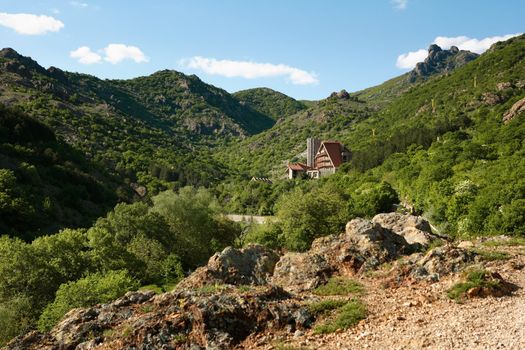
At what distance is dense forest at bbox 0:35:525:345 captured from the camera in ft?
90.6

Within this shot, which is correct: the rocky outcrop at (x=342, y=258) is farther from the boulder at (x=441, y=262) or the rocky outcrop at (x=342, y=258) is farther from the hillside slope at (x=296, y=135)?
the hillside slope at (x=296, y=135)

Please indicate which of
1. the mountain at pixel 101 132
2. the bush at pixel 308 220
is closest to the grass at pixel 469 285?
the bush at pixel 308 220

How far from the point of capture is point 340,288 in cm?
1592

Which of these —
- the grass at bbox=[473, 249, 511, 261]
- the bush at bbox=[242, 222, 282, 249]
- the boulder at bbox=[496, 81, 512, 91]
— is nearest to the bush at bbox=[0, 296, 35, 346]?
the bush at bbox=[242, 222, 282, 249]

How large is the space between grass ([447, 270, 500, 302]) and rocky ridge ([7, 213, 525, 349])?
36 cm

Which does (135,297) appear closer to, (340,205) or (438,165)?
(340,205)

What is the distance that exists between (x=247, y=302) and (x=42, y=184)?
211 feet

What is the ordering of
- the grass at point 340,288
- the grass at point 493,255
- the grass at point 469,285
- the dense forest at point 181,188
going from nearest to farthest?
the grass at point 469,285 → the grass at point 340,288 → the grass at point 493,255 → the dense forest at point 181,188

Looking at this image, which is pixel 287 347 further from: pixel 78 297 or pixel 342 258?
pixel 78 297

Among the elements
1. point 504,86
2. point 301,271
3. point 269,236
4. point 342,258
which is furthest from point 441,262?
point 504,86

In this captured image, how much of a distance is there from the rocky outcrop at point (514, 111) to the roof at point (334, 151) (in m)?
39.6

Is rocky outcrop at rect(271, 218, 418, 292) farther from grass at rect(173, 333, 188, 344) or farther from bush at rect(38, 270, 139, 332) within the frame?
bush at rect(38, 270, 139, 332)

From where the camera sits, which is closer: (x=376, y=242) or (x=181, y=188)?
(x=376, y=242)

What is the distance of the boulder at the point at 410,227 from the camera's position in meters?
22.1
